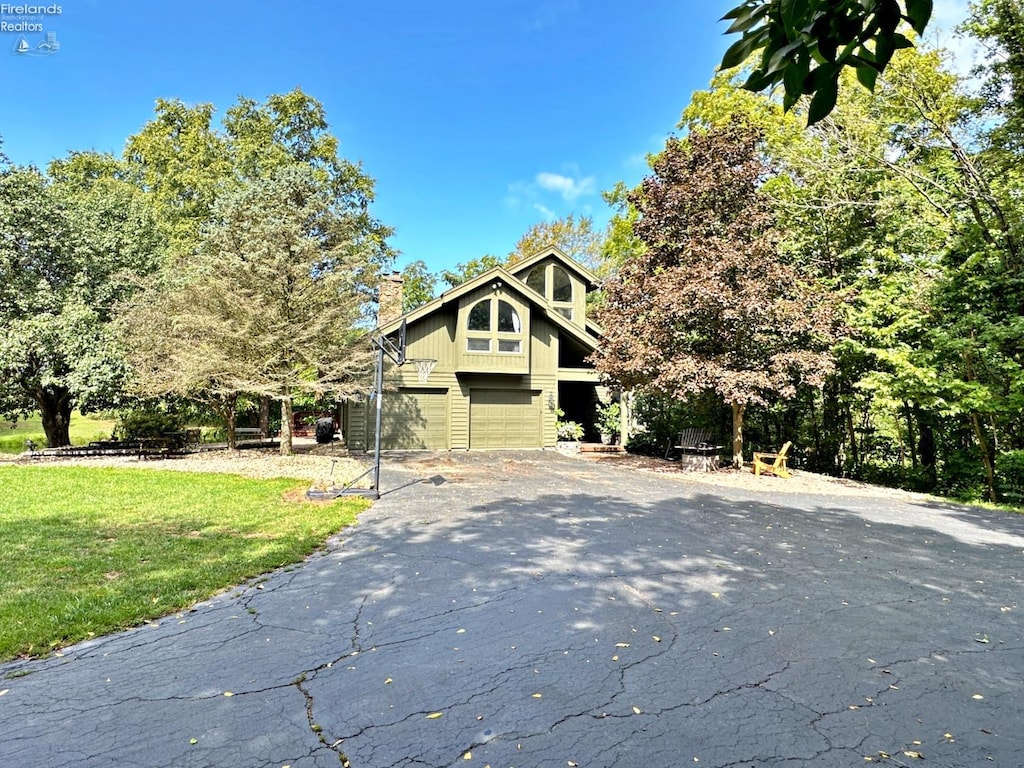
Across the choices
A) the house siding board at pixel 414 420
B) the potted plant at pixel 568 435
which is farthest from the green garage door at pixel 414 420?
the potted plant at pixel 568 435

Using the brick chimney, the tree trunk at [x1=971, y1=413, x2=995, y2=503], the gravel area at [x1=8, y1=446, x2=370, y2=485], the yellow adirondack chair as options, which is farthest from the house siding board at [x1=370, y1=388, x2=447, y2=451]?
the tree trunk at [x1=971, y1=413, x2=995, y2=503]

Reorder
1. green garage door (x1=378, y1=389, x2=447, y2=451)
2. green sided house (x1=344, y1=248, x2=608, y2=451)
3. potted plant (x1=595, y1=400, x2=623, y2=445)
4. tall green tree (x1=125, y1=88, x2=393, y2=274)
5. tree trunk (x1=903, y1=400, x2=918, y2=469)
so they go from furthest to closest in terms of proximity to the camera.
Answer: tall green tree (x1=125, y1=88, x2=393, y2=274) < potted plant (x1=595, y1=400, x2=623, y2=445) < green garage door (x1=378, y1=389, x2=447, y2=451) < green sided house (x1=344, y1=248, x2=608, y2=451) < tree trunk (x1=903, y1=400, x2=918, y2=469)

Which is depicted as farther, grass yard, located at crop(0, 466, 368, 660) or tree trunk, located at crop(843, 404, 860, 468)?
tree trunk, located at crop(843, 404, 860, 468)

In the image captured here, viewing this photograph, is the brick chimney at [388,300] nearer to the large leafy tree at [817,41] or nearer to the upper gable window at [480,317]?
the upper gable window at [480,317]

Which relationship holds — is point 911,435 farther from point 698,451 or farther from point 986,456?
point 698,451

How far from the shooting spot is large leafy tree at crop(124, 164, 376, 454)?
42.7 ft

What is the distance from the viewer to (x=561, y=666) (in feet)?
10.4

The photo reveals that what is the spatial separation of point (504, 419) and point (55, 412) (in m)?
14.8

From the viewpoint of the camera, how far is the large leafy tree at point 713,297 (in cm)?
1180

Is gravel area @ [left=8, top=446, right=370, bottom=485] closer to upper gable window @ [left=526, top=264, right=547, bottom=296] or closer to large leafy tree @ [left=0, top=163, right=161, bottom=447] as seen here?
large leafy tree @ [left=0, top=163, right=161, bottom=447]

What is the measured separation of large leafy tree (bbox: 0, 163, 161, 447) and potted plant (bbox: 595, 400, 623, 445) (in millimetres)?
15363

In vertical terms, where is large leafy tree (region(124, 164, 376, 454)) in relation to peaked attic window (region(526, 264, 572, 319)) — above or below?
below

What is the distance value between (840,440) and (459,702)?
14.4 meters

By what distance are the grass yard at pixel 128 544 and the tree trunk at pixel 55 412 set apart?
7573mm
